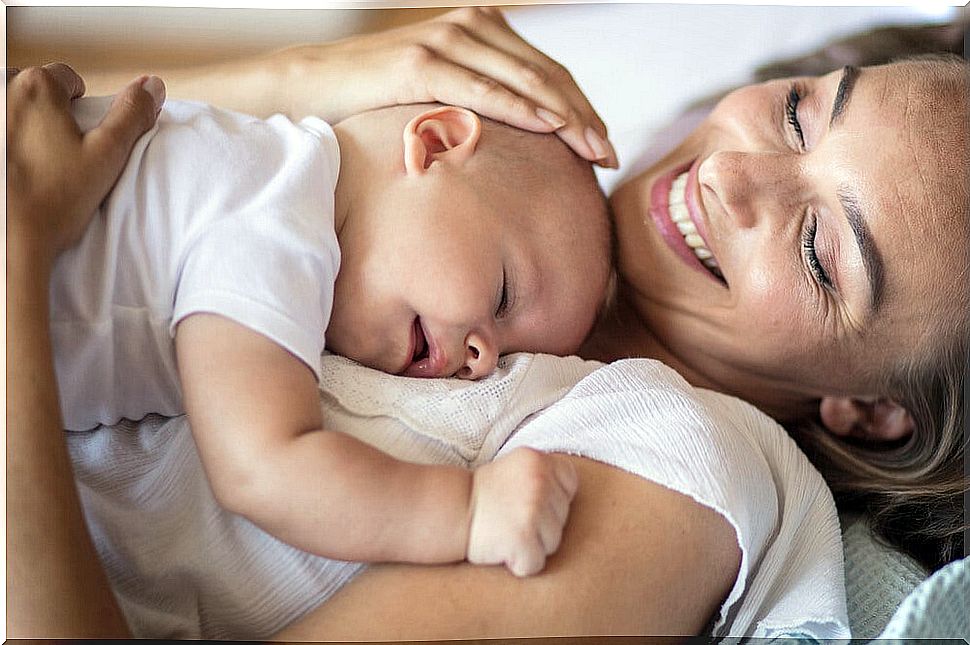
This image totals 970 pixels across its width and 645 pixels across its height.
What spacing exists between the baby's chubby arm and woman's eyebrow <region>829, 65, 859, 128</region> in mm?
450

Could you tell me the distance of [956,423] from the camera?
0.97 metres

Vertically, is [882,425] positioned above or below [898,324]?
below

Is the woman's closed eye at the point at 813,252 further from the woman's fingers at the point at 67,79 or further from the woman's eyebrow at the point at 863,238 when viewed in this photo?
the woman's fingers at the point at 67,79

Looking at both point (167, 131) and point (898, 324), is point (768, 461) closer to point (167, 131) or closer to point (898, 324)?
point (898, 324)

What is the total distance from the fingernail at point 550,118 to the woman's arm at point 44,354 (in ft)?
1.10

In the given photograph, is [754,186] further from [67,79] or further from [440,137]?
[67,79]

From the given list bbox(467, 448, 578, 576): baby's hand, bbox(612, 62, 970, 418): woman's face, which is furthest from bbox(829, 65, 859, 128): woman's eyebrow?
bbox(467, 448, 578, 576): baby's hand

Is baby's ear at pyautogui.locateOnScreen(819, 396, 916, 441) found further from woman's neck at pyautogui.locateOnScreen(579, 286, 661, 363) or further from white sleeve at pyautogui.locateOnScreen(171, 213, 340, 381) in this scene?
white sleeve at pyautogui.locateOnScreen(171, 213, 340, 381)

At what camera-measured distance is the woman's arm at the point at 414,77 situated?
2.90 ft

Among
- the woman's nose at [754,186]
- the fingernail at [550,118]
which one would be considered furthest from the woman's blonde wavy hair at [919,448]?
the fingernail at [550,118]

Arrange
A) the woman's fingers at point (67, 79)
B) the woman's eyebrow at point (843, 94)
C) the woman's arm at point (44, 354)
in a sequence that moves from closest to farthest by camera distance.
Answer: the woman's arm at point (44, 354)
the woman's fingers at point (67, 79)
the woman's eyebrow at point (843, 94)

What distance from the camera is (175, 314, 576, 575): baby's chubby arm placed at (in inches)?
26.6

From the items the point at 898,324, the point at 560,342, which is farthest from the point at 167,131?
the point at 898,324

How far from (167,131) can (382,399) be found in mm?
277
